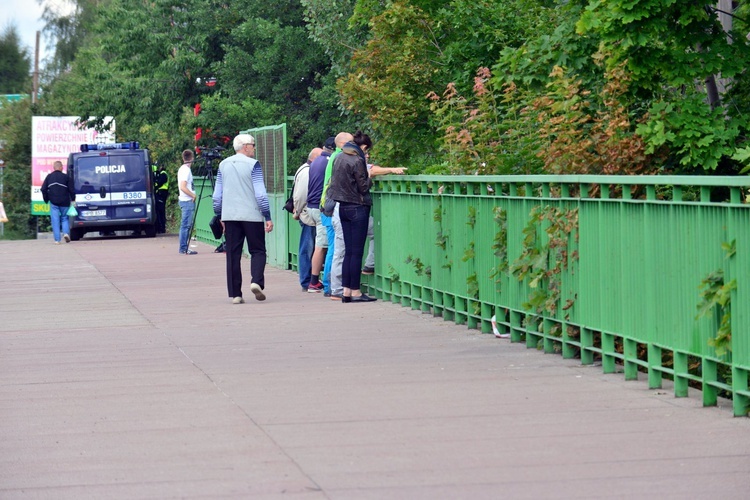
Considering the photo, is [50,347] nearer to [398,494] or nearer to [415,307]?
[415,307]

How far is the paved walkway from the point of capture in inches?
229

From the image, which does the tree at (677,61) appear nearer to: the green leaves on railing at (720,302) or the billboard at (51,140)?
the green leaves on railing at (720,302)

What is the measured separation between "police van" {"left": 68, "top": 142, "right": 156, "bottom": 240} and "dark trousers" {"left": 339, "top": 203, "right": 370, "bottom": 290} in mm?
21838

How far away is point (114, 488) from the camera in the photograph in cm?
581

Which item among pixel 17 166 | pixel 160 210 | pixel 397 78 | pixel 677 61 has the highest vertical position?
pixel 397 78

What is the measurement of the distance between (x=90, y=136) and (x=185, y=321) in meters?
40.3

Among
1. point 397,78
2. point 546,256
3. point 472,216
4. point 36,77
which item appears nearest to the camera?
point 546,256

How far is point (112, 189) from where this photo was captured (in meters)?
35.6

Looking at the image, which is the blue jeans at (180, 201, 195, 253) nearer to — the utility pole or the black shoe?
the black shoe

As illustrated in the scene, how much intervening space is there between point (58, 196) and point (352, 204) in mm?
21131

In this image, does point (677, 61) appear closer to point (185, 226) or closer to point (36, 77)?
point (185, 226)

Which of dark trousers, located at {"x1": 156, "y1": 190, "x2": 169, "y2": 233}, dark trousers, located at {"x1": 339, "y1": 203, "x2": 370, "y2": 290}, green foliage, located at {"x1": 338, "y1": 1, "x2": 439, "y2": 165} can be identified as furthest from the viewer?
dark trousers, located at {"x1": 156, "y1": 190, "x2": 169, "y2": 233}

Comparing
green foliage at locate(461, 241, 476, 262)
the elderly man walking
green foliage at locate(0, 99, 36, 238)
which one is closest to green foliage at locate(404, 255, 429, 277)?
green foliage at locate(461, 241, 476, 262)

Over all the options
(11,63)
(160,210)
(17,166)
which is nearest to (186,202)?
(160,210)
